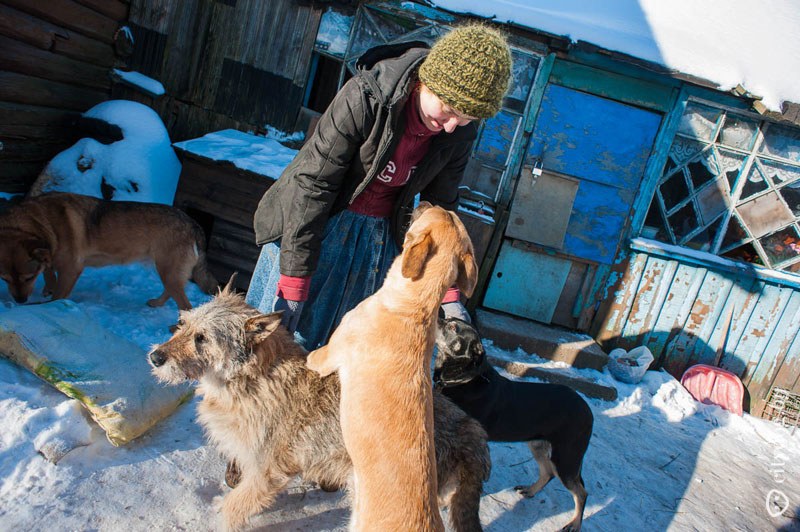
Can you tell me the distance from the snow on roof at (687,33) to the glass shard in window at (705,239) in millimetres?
1722

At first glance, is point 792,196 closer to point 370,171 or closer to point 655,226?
point 655,226

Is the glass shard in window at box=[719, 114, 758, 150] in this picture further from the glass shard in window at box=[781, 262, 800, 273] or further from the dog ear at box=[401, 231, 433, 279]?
the dog ear at box=[401, 231, 433, 279]

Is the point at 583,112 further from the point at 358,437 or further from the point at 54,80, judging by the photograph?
the point at 54,80

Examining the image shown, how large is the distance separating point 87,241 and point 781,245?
9037mm

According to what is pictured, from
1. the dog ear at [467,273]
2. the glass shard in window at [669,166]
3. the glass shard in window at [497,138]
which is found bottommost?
the dog ear at [467,273]

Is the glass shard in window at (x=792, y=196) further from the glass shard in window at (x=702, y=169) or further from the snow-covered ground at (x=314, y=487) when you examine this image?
the snow-covered ground at (x=314, y=487)

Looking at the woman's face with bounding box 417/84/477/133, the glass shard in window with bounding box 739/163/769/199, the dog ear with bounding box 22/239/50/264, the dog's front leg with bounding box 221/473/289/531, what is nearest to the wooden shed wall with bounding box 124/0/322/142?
the dog ear with bounding box 22/239/50/264

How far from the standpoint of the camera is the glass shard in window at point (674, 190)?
6234 millimetres

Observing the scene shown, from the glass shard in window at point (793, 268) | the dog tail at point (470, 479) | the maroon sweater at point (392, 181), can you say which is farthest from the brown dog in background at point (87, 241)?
the glass shard in window at point (793, 268)

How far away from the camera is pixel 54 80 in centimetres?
541

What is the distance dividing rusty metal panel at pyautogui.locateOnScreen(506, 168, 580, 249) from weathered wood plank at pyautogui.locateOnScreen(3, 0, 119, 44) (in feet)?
19.7

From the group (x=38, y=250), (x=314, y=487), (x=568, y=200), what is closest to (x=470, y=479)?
(x=314, y=487)

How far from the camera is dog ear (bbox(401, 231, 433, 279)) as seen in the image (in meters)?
2.17

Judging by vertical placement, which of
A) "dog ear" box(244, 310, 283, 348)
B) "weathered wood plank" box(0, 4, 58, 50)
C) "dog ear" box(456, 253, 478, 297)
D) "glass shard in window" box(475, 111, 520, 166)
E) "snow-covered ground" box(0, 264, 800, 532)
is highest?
"glass shard in window" box(475, 111, 520, 166)
